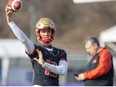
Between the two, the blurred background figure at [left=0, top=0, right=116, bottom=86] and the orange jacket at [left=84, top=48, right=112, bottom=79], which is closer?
the orange jacket at [left=84, top=48, right=112, bottom=79]

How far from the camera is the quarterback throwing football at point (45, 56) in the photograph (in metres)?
8.25

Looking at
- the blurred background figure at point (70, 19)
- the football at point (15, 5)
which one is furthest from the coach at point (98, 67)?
the blurred background figure at point (70, 19)

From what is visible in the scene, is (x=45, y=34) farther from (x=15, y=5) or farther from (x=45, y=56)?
(x=15, y=5)

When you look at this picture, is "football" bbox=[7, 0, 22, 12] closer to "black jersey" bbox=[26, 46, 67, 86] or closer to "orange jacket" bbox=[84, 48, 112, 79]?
"black jersey" bbox=[26, 46, 67, 86]

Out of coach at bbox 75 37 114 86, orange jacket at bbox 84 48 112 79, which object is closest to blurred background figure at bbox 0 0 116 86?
coach at bbox 75 37 114 86

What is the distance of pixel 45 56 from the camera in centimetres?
854

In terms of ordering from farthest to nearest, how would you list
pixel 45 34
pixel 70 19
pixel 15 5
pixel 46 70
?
1. pixel 70 19
2. pixel 45 34
3. pixel 46 70
4. pixel 15 5

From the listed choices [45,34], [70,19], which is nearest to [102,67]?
[45,34]

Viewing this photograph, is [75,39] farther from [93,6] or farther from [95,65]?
[95,65]

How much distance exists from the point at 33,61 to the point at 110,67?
326cm

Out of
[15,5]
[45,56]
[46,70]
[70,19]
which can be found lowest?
[70,19]

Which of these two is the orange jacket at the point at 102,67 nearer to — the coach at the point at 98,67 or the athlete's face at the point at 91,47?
the coach at the point at 98,67

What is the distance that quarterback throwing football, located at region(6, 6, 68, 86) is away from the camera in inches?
325

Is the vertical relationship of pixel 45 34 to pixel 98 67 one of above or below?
above
